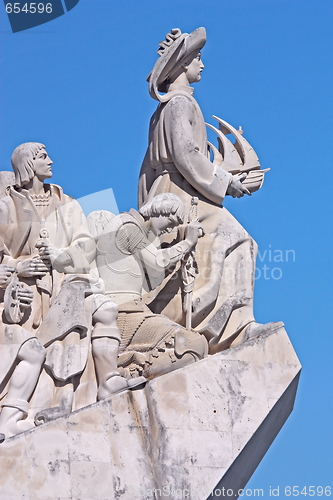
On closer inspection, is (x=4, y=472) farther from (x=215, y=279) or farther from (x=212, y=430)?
(x=215, y=279)

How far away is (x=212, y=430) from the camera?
389 inches

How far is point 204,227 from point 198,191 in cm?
37

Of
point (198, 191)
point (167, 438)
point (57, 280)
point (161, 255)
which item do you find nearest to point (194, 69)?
point (198, 191)

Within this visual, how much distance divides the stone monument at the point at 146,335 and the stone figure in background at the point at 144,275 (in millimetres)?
12

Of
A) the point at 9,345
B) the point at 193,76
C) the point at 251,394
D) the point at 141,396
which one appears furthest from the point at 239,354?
the point at 193,76

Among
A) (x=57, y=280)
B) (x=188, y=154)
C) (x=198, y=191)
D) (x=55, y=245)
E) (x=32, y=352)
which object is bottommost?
(x=32, y=352)

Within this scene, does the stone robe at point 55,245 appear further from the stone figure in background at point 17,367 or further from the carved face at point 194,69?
the carved face at point 194,69

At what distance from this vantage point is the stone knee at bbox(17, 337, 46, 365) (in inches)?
375

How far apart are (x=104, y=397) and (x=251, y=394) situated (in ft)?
4.40

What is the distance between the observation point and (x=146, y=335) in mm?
10305

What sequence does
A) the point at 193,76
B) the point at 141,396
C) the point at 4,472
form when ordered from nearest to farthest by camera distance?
the point at 4,472
the point at 141,396
the point at 193,76

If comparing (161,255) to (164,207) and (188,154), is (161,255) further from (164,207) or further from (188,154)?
(188,154)

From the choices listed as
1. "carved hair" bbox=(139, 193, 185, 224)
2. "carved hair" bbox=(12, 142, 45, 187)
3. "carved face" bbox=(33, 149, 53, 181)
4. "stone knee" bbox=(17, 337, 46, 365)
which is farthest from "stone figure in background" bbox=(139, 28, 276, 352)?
"stone knee" bbox=(17, 337, 46, 365)

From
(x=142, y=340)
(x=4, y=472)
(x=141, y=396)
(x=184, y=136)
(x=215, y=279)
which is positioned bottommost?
(x=4, y=472)
